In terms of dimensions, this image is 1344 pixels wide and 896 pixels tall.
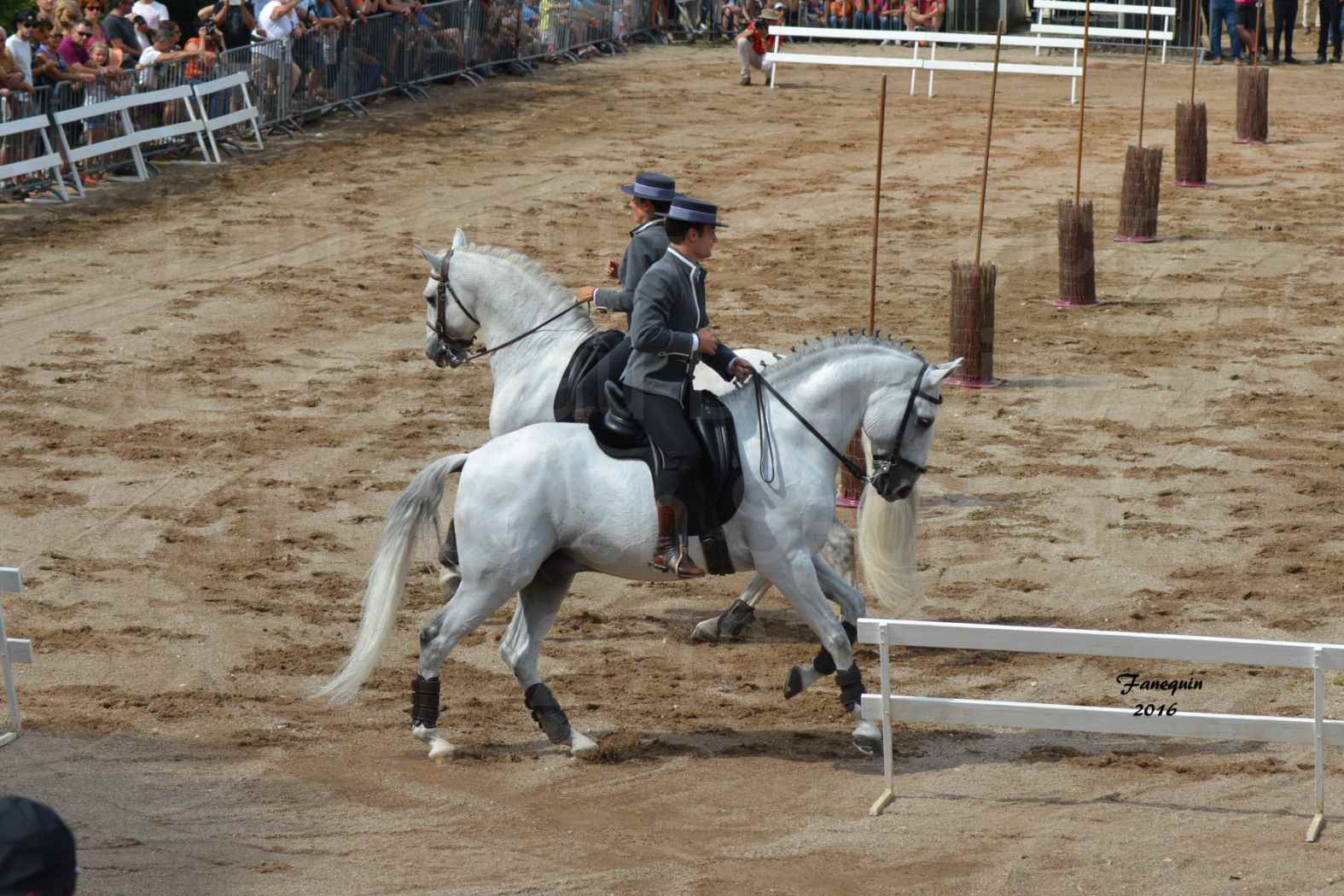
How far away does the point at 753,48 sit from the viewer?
32.9 meters

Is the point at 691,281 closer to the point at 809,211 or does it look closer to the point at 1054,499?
the point at 1054,499

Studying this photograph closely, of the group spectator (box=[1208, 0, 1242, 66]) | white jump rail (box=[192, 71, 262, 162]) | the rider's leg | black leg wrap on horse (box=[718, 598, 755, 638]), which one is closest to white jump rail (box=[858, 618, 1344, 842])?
the rider's leg

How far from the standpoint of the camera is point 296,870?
7695mm

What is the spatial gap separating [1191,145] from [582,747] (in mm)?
17855

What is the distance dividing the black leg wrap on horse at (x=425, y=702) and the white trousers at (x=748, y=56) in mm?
24533

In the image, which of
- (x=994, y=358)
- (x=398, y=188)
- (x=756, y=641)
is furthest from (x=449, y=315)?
(x=398, y=188)

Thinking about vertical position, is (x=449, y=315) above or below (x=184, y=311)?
above

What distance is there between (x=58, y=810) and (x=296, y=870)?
1270 mm

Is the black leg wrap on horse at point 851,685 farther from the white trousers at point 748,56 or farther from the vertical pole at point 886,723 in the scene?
the white trousers at point 748,56

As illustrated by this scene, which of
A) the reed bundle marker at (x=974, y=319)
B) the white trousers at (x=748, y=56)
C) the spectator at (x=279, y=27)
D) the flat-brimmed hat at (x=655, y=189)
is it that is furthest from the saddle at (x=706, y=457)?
the white trousers at (x=748, y=56)

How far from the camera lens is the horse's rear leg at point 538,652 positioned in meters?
9.04

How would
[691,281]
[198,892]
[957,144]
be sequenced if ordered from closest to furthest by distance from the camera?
[198,892], [691,281], [957,144]

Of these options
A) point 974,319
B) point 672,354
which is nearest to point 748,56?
point 974,319

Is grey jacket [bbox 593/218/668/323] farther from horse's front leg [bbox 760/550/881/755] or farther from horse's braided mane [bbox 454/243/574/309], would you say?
horse's front leg [bbox 760/550/881/755]
